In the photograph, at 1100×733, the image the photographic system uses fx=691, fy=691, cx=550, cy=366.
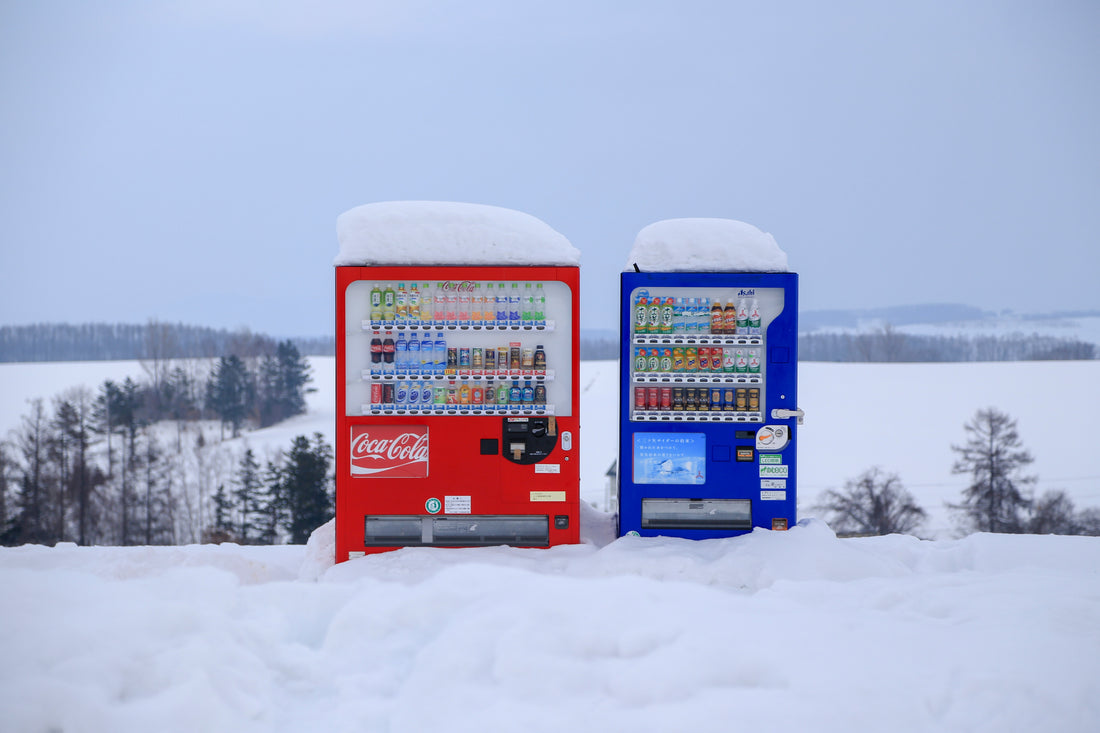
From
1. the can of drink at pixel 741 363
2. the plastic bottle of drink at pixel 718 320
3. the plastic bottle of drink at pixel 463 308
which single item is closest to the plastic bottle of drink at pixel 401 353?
the plastic bottle of drink at pixel 463 308

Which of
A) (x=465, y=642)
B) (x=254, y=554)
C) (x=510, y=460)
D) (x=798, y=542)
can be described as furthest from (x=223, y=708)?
(x=798, y=542)

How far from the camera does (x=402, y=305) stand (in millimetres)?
5199

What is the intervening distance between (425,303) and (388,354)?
473 mm

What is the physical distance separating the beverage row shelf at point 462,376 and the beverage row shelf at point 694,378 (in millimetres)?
722

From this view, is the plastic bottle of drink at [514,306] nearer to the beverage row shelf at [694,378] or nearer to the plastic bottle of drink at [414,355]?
the plastic bottle of drink at [414,355]

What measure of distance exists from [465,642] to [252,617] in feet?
4.47

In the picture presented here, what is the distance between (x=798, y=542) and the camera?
16.8 ft

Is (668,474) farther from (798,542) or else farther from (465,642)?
(465,642)

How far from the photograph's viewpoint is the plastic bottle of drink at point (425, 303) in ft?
17.1

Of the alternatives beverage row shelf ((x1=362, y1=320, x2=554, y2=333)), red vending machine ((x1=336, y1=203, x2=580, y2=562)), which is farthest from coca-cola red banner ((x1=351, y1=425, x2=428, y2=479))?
beverage row shelf ((x1=362, y1=320, x2=554, y2=333))

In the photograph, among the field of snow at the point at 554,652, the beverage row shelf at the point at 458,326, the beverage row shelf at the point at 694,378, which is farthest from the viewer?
the beverage row shelf at the point at 694,378

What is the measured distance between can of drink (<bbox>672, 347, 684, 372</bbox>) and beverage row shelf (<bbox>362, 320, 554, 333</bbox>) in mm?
997

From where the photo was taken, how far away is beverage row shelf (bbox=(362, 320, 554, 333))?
5.16 meters

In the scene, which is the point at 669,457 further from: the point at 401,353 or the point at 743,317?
the point at 401,353
